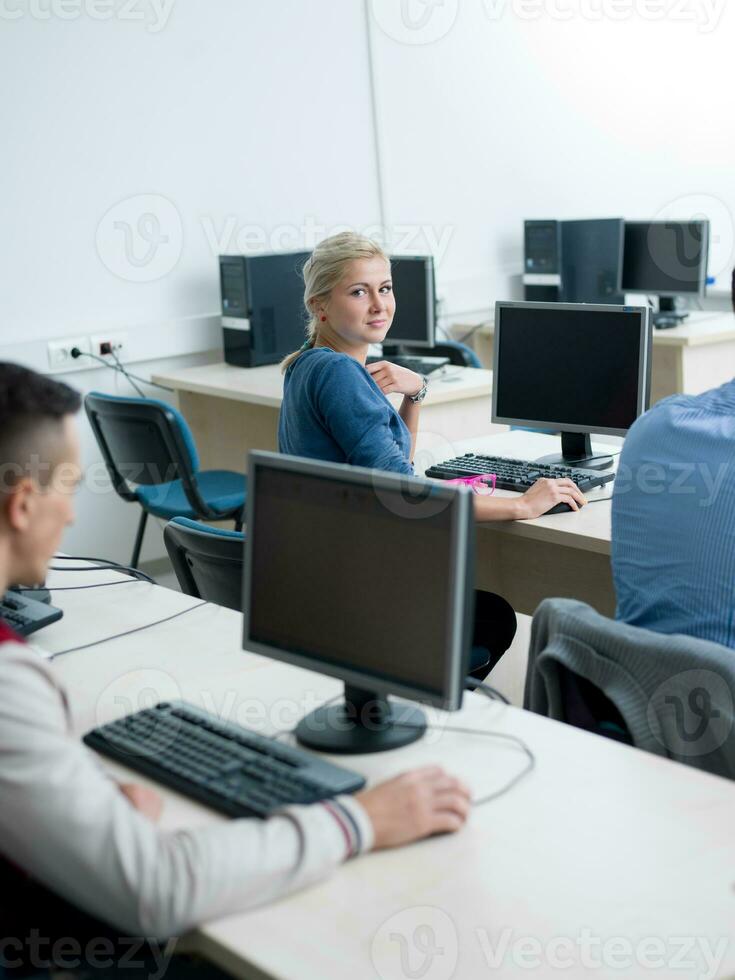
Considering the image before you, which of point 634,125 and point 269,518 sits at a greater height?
point 634,125

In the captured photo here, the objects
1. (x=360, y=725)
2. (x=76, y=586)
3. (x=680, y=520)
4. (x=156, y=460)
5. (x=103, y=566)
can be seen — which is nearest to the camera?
(x=360, y=725)

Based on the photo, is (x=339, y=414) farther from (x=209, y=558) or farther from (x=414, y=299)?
(x=414, y=299)

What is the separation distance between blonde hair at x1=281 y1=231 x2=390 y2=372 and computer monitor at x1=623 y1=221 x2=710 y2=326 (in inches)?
101

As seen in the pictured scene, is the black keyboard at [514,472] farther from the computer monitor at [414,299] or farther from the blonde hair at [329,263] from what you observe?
the computer monitor at [414,299]

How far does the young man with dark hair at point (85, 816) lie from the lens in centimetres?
111

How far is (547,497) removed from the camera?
2.54m

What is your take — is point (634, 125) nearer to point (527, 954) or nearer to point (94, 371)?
point (94, 371)

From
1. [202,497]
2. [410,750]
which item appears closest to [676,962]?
[410,750]

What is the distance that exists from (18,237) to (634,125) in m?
3.21

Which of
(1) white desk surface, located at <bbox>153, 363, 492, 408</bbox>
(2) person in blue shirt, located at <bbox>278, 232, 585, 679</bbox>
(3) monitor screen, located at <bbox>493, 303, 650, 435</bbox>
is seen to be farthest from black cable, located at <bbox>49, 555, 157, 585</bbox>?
(1) white desk surface, located at <bbox>153, 363, 492, 408</bbox>

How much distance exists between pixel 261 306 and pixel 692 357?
177cm

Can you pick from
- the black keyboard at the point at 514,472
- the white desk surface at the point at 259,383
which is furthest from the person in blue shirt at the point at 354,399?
the white desk surface at the point at 259,383

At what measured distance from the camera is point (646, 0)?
18.7 feet

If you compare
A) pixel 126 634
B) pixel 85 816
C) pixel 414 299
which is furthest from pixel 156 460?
pixel 85 816
